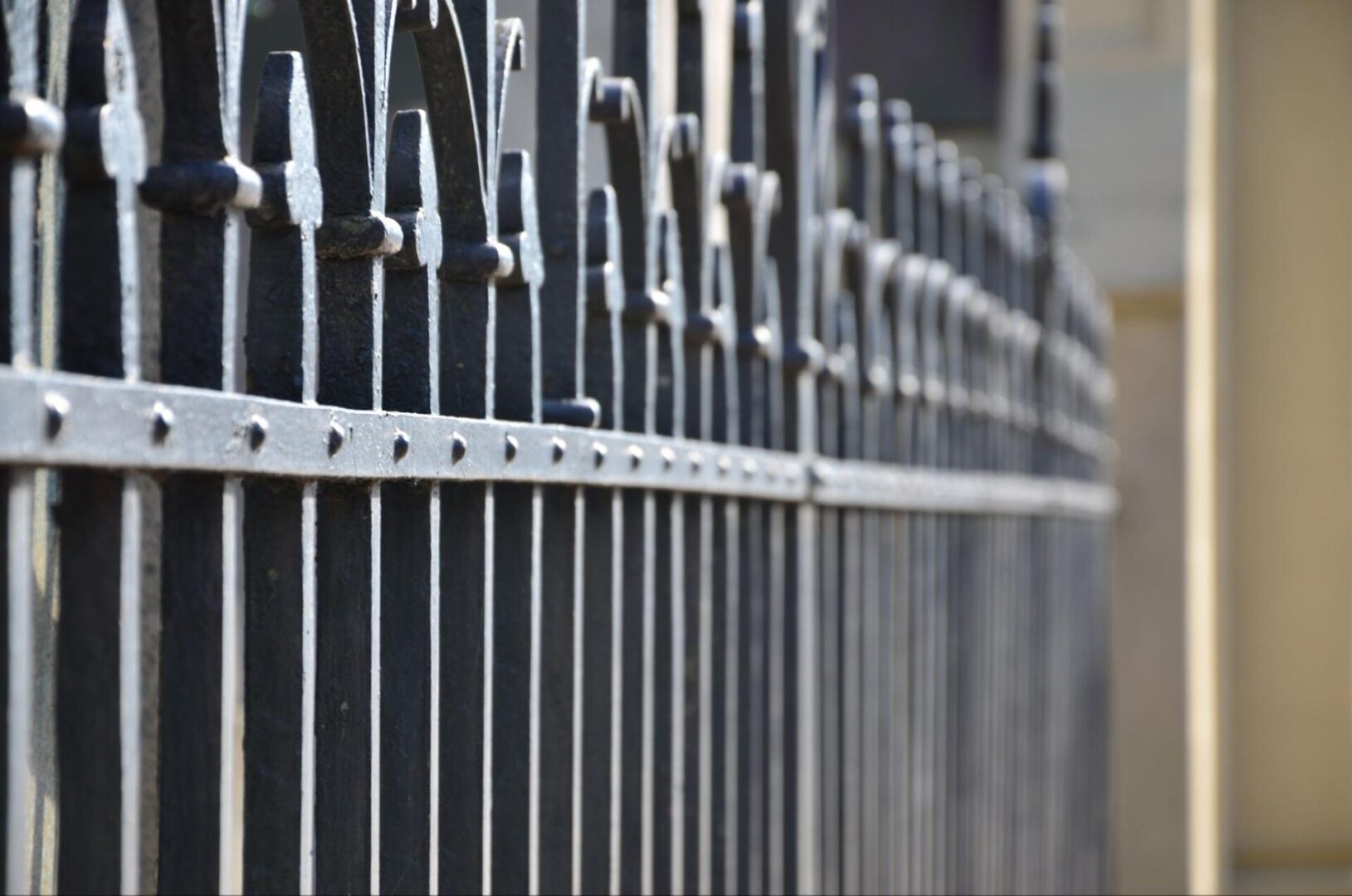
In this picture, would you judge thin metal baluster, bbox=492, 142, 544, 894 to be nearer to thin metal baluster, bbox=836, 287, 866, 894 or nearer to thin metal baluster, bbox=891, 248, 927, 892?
thin metal baluster, bbox=836, 287, 866, 894

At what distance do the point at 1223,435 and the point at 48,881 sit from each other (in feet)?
29.5

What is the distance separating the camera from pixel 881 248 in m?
3.00

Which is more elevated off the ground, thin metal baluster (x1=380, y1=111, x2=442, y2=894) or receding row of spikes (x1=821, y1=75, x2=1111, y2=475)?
receding row of spikes (x1=821, y1=75, x2=1111, y2=475)

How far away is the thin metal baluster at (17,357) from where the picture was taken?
0.93 metres

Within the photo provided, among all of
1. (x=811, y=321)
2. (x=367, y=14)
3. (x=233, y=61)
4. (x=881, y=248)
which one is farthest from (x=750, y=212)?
(x=233, y=61)

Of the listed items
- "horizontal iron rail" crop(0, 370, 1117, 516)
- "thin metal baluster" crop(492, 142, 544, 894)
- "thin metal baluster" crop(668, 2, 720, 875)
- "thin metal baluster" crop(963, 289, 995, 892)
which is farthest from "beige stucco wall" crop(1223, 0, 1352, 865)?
"thin metal baluster" crop(492, 142, 544, 894)

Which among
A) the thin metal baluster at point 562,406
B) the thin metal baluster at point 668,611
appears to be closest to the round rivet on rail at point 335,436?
the thin metal baluster at point 562,406

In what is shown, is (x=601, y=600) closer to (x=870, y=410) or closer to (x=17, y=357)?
(x=17, y=357)

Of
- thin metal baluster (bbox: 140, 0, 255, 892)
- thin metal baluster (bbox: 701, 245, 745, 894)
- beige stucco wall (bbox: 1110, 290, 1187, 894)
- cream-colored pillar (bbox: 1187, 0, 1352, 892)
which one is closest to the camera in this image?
thin metal baluster (bbox: 140, 0, 255, 892)

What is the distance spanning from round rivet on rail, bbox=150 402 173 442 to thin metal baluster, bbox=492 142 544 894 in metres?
0.57

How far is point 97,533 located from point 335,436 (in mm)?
226

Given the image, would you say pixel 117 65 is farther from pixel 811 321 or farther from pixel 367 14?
pixel 811 321

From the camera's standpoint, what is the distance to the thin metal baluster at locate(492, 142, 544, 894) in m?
1.57

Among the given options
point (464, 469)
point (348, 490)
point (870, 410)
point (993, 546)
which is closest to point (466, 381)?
point (464, 469)
